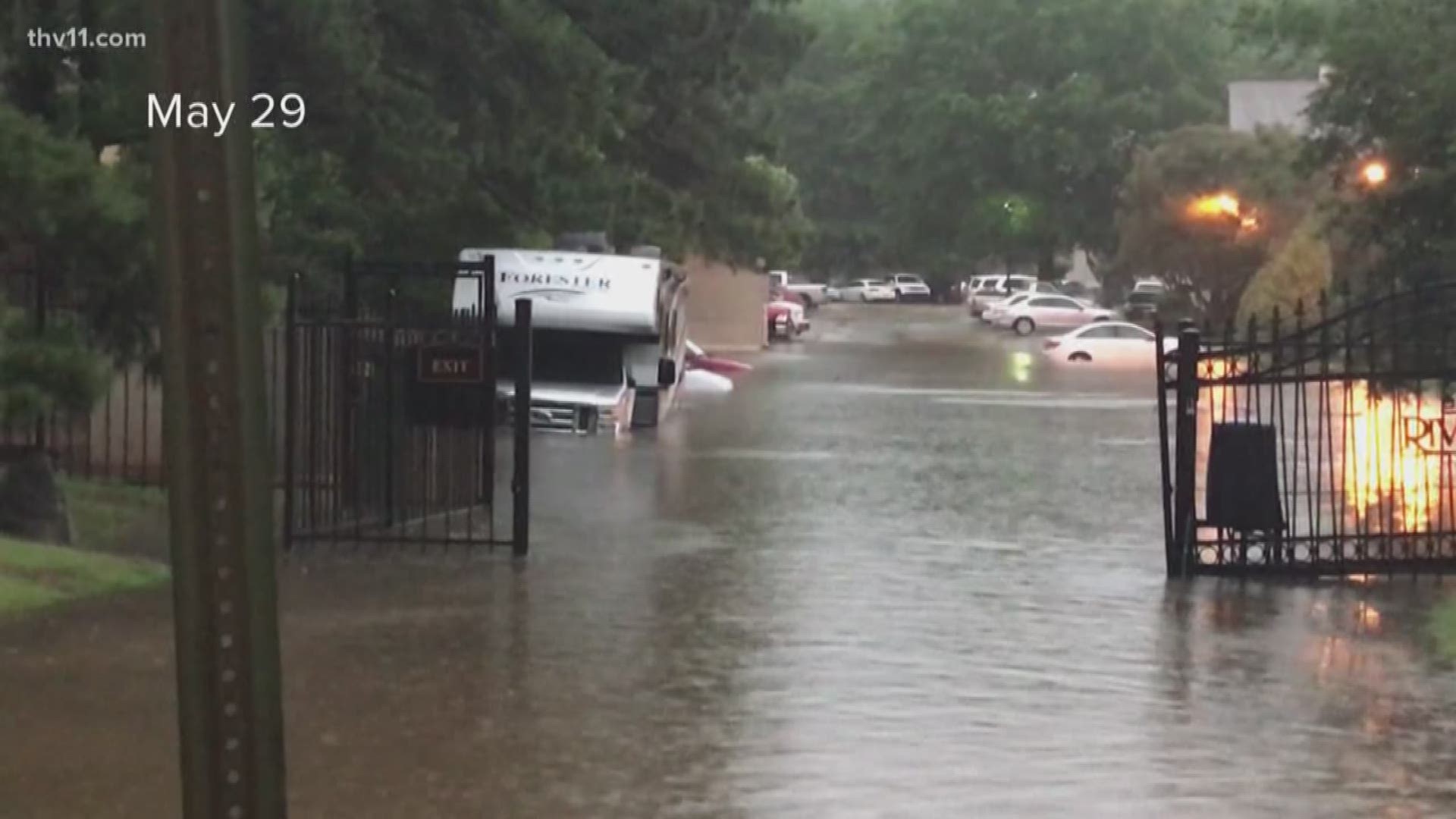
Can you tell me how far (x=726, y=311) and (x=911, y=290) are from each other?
49.1 meters

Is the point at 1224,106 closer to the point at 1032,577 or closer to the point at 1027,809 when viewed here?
the point at 1032,577

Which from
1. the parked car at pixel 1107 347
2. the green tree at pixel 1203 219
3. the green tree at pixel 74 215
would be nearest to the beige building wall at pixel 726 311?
the parked car at pixel 1107 347

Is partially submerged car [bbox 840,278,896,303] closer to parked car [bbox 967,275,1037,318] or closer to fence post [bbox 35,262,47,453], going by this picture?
parked car [bbox 967,275,1037,318]

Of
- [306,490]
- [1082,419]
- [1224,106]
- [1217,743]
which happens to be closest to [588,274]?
→ [1082,419]

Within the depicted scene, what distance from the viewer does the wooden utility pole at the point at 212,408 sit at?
534 cm

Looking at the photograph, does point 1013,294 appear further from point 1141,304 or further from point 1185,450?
point 1185,450

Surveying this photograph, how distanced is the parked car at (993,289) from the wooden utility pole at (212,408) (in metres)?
83.5

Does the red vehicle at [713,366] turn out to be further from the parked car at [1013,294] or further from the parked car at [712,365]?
the parked car at [1013,294]

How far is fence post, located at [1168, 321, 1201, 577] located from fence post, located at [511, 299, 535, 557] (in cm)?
423

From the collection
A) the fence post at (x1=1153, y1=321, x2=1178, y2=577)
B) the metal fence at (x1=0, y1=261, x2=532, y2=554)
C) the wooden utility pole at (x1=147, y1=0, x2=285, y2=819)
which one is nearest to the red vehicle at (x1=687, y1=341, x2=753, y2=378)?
the metal fence at (x1=0, y1=261, x2=532, y2=554)

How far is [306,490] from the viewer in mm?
16766

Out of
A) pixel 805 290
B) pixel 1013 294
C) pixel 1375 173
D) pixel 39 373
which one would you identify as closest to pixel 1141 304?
pixel 1013 294

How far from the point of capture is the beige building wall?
66562 millimetres

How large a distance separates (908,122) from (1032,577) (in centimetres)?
8984
